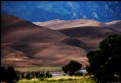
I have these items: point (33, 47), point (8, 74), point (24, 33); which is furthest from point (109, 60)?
point (24, 33)

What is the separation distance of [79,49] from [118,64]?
94695 millimetres

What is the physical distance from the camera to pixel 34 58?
112438 millimetres

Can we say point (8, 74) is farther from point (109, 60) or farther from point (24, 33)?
point (24, 33)

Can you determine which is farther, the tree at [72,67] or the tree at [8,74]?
the tree at [72,67]

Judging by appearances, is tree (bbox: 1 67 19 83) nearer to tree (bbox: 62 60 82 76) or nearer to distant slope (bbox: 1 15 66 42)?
tree (bbox: 62 60 82 76)

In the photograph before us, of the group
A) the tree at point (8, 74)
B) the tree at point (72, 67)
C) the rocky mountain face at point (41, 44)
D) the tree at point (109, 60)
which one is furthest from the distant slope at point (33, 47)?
the tree at point (109, 60)

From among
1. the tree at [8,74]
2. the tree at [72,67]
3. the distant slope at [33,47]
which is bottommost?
the tree at [8,74]

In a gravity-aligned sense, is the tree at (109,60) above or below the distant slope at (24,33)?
below

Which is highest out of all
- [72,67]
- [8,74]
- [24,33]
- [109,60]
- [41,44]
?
[24,33]

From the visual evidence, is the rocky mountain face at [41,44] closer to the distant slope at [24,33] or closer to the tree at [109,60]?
the distant slope at [24,33]

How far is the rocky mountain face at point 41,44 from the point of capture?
10756 cm

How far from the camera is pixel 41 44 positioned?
131 m

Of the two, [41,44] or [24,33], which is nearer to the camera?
[41,44]

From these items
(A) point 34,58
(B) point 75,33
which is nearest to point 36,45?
(A) point 34,58
